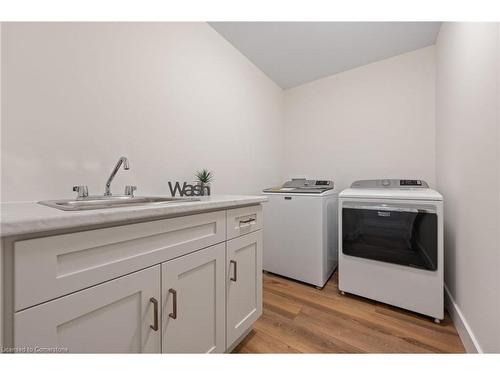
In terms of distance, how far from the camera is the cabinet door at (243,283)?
1020 millimetres

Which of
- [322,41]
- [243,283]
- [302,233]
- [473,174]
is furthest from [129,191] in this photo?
[322,41]

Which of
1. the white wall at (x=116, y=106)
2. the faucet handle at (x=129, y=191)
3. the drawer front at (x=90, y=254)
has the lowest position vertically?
the drawer front at (x=90, y=254)

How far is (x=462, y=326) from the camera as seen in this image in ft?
3.95

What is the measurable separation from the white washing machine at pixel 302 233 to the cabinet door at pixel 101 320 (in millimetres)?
1428

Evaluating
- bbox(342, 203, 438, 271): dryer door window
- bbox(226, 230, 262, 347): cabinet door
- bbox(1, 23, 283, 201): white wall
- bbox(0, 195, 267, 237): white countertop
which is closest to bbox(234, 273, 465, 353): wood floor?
bbox(226, 230, 262, 347): cabinet door

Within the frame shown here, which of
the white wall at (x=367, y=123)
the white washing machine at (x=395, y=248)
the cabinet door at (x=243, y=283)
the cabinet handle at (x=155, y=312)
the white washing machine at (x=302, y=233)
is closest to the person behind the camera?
the cabinet handle at (x=155, y=312)

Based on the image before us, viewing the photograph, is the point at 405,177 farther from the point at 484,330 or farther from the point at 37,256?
the point at 37,256

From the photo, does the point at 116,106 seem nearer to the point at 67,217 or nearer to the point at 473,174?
the point at 67,217

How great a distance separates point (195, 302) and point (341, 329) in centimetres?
102

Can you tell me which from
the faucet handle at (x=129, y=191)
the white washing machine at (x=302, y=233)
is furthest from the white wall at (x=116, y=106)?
the white washing machine at (x=302, y=233)

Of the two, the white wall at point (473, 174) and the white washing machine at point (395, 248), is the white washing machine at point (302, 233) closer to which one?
the white washing machine at point (395, 248)

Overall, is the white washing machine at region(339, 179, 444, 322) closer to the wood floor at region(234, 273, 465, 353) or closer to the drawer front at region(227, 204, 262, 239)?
the wood floor at region(234, 273, 465, 353)

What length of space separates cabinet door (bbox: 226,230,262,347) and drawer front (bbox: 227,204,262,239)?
3 centimetres
